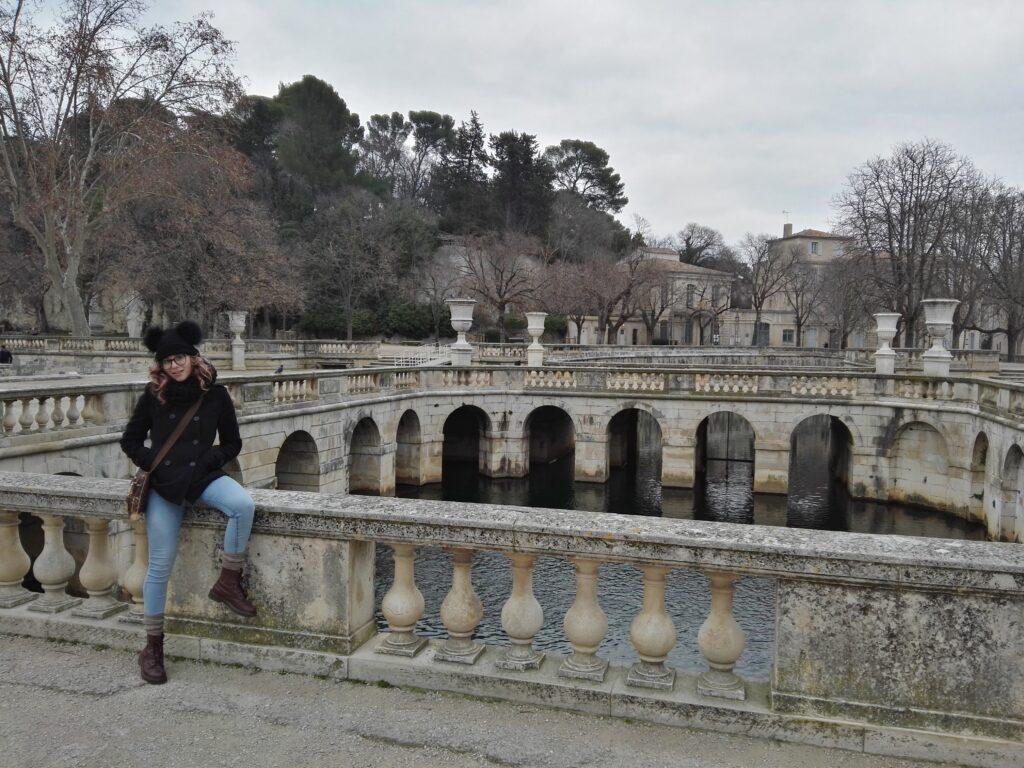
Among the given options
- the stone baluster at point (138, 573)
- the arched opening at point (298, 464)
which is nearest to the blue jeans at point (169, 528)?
the stone baluster at point (138, 573)

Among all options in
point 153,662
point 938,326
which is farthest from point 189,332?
point 938,326

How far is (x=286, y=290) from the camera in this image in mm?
41031

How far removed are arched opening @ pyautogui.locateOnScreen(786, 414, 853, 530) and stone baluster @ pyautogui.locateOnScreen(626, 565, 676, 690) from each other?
18717 mm

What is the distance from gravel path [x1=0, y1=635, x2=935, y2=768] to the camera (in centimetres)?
311

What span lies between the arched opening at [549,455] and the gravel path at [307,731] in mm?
20494

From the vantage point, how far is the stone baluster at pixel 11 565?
14.5ft

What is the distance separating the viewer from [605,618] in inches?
145

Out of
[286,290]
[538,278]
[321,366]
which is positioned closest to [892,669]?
[321,366]

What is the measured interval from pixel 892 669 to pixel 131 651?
3.75 metres

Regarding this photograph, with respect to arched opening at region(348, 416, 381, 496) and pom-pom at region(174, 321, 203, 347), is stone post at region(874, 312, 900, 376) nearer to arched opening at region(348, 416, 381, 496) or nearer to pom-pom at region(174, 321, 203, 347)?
arched opening at region(348, 416, 381, 496)

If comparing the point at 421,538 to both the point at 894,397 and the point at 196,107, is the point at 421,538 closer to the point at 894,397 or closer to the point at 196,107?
the point at 894,397

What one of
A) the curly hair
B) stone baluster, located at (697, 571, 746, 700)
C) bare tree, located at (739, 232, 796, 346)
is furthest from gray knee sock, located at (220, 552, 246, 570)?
bare tree, located at (739, 232, 796, 346)

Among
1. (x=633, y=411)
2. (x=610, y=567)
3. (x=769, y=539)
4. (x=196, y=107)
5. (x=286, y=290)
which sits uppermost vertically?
(x=196, y=107)

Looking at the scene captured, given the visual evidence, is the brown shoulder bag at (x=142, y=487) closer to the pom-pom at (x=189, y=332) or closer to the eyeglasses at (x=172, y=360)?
the eyeglasses at (x=172, y=360)
